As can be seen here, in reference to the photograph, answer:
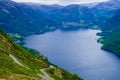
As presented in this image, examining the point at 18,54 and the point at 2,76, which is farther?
the point at 18,54

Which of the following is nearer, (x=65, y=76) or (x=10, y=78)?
(x=10, y=78)

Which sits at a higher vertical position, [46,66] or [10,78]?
[46,66]

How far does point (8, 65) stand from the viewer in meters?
117

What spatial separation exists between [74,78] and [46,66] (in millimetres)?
16722

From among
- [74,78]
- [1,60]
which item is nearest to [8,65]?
[1,60]

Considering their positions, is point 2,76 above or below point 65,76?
below

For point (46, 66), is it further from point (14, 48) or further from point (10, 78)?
point (10, 78)

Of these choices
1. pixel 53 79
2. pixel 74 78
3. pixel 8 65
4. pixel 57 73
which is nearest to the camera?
pixel 8 65

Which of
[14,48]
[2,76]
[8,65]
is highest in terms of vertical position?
[14,48]

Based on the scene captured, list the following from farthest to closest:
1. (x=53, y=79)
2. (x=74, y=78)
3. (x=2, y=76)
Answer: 1. (x=74, y=78)
2. (x=53, y=79)
3. (x=2, y=76)

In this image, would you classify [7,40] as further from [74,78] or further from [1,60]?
[1,60]

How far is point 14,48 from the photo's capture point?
7052 inches

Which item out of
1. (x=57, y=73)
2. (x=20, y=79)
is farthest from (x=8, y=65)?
(x=57, y=73)

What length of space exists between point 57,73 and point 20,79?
71267 mm
